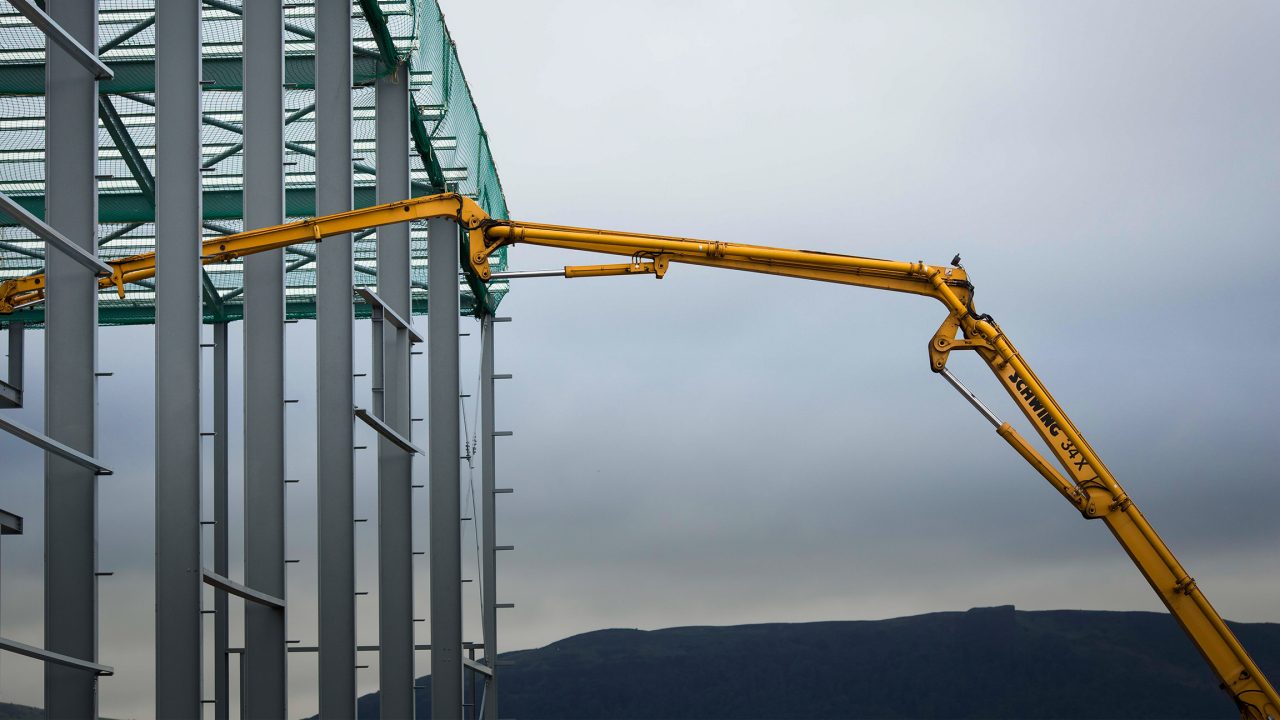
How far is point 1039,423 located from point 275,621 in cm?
1075

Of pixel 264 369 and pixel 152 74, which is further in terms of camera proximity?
pixel 152 74

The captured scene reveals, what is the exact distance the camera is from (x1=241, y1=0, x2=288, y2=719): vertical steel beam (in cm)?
1406

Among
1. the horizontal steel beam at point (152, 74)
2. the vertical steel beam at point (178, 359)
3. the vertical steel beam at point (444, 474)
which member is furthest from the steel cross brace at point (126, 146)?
the vertical steel beam at point (178, 359)

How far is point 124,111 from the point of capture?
22344 mm

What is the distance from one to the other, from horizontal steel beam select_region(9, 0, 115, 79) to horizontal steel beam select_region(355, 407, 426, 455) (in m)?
4.98

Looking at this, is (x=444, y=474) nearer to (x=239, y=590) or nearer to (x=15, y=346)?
(x=239, y=590)

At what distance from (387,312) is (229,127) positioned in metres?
5.91

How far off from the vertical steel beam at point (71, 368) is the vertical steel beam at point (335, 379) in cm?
423

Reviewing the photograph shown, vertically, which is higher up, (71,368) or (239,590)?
(71,368)

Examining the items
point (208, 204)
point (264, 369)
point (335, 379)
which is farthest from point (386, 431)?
point (208, 204)

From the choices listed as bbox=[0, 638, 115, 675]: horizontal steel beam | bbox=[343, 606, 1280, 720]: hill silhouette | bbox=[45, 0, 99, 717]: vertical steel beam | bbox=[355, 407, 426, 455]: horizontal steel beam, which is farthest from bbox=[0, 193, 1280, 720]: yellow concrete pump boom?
bbox=[343, 606, 1280, 720]: hill silhouette

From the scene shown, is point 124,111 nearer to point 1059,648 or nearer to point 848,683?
point 848,683

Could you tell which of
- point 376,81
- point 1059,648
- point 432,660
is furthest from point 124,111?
point 1059,648

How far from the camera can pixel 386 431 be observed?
54.7ft
